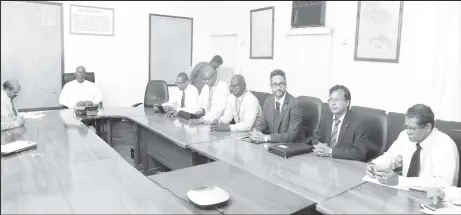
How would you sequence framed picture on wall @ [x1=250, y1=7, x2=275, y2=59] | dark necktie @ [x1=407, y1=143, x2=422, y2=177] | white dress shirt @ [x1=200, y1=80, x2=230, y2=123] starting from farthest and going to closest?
framed picture on wall @ [x1=250, y1=7, x2=275, y2=59], white dress shirt @ [x1=200, y1=80, x2=230, y2=123], dark necktie @ [x1=407, y1=143, x2=422, y2=177]

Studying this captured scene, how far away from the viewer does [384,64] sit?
9.48ft

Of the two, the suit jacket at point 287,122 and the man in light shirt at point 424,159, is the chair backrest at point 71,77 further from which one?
the man in light shirt at point 424,159

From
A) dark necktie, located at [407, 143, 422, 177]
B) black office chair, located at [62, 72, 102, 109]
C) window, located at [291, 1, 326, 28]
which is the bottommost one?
dark necktie, located at [407, 143, 422, 177]

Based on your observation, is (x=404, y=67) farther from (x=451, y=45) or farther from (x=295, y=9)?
(x=295, y=9)

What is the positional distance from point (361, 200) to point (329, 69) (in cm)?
234

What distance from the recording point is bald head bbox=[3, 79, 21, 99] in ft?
3.16

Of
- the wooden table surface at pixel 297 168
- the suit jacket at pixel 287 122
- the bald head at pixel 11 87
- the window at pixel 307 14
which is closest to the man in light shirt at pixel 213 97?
the suit jacket at pixel 287 122

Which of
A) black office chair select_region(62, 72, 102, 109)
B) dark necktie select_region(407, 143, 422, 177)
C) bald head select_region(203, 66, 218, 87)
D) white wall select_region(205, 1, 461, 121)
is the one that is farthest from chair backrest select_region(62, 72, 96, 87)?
dark necktie select_region(407, 143, 422, 177)

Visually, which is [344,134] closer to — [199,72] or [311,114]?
[311,114]

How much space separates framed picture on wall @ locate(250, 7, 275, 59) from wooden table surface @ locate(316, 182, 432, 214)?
3370 mm

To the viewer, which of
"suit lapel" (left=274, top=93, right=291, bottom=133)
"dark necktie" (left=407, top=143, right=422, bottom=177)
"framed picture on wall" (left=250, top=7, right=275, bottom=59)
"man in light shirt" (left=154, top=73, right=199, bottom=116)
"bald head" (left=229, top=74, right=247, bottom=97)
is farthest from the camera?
"framed picture on wall" (left=250, top=7, right=275, bottom=59)

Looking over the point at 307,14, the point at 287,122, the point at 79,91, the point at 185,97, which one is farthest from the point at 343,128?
the point at 79,91

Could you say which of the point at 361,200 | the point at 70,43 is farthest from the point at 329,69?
the point at 70,43

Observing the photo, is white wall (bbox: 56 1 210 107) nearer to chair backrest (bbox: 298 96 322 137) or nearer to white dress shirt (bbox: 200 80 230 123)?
white dress shirt (bbox: 200 80 230 123)
